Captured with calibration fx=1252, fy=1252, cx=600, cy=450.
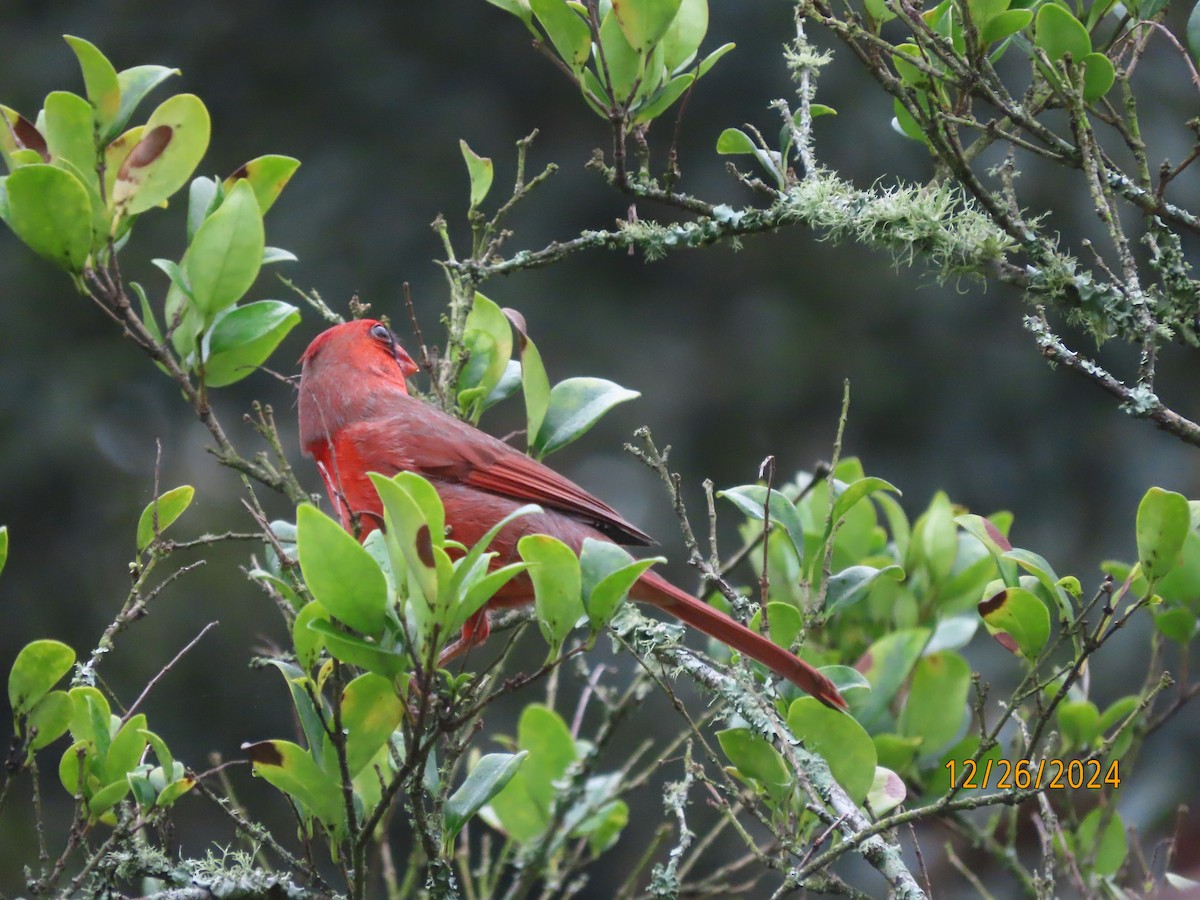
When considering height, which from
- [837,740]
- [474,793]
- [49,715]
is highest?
[837,740]

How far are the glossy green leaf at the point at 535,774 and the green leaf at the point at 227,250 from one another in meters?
1.20

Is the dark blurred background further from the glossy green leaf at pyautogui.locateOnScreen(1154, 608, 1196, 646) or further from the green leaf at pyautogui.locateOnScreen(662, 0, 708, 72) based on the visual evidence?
the green leaf at pyautogui.locateOnScreen(662, 0, 708, 72)

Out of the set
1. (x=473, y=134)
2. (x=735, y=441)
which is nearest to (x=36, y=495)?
A: (x=473, y=134)

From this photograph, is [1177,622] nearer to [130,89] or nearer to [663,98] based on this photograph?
[663,98]

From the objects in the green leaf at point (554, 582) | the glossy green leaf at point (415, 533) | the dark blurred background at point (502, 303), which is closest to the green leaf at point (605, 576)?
the green leaf at point (554, 582)

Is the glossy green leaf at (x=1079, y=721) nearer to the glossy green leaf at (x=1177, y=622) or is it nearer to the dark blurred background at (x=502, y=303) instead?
the glossy green leaf at (x=1177, y=622)

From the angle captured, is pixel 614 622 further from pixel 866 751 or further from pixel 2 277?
pixel 2 277

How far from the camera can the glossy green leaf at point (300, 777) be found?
1.95 metres

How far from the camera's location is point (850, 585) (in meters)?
2.51

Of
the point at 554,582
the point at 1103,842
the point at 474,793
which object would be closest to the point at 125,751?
the point at 474,793

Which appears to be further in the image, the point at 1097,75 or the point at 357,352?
the point at 357,352

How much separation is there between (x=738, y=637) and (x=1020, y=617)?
61 cm

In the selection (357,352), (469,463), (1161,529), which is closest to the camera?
(1161,529)

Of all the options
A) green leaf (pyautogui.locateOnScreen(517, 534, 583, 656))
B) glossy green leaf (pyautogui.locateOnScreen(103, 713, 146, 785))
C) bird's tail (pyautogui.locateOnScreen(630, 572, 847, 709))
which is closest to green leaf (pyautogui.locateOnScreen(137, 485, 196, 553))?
glossy green leaf (pyautogui.locateOnScreen(103, 713, 146, 785))
